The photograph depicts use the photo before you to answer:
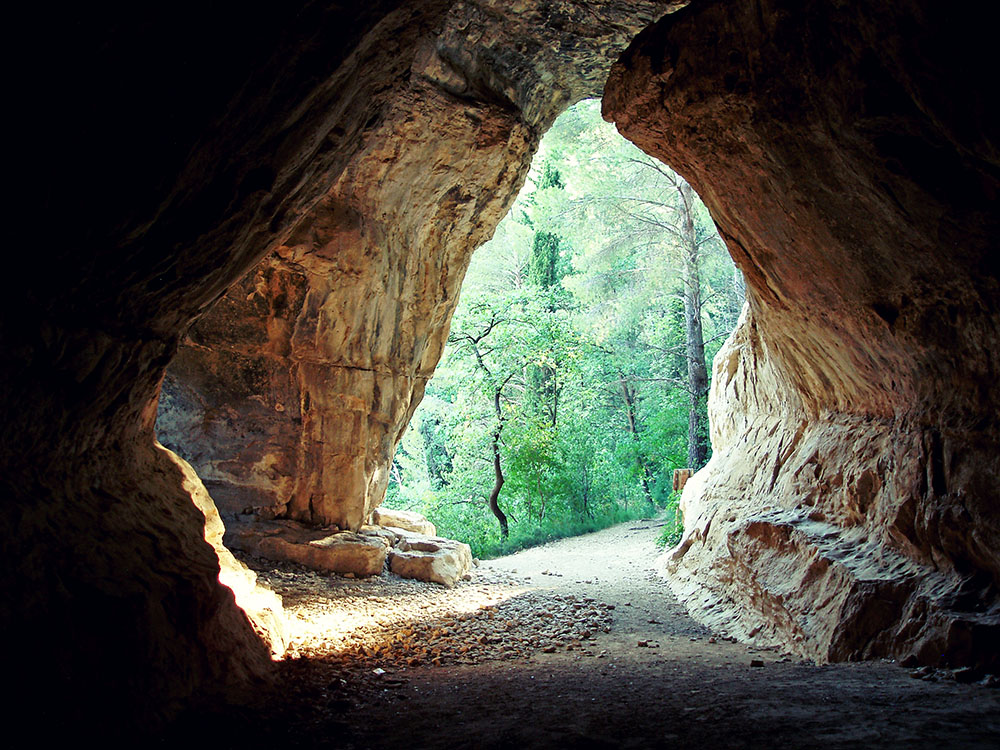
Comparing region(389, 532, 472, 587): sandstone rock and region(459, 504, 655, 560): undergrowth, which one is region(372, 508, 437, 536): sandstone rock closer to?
region(389, 532, 472, 587): sandstone rock

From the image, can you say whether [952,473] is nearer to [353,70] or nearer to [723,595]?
[723,595]

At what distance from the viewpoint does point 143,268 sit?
3.41 metres

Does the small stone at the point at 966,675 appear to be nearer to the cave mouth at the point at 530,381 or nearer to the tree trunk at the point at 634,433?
the cave mouth at the point at 530,381

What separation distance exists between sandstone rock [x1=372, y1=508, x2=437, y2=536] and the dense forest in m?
4.68

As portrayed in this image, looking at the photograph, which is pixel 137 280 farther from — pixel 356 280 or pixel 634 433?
pixel 634 433

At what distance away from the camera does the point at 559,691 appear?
391 cm

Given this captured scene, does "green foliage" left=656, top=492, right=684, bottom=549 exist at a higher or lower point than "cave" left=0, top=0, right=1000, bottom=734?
lower

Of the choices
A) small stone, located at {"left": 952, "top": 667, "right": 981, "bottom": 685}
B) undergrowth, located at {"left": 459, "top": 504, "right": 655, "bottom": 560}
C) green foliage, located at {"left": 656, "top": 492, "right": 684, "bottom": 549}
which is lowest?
undergrowth, located at {"left": 459, "top": 504, "right": 655, "bottom": 560}

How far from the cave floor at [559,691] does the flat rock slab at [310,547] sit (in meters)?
0.73

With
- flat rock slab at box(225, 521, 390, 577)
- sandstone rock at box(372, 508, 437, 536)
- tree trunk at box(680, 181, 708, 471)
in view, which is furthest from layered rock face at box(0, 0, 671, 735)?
tree trunk at box(680, 181, 708, 471)

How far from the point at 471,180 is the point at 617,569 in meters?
6.70

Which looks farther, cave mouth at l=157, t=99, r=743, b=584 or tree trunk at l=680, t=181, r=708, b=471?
tree trunk at l=680, t=181, r=708, b=471

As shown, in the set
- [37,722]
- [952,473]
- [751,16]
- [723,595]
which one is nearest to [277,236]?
[37,722]

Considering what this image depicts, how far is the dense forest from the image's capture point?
54.9 feet
